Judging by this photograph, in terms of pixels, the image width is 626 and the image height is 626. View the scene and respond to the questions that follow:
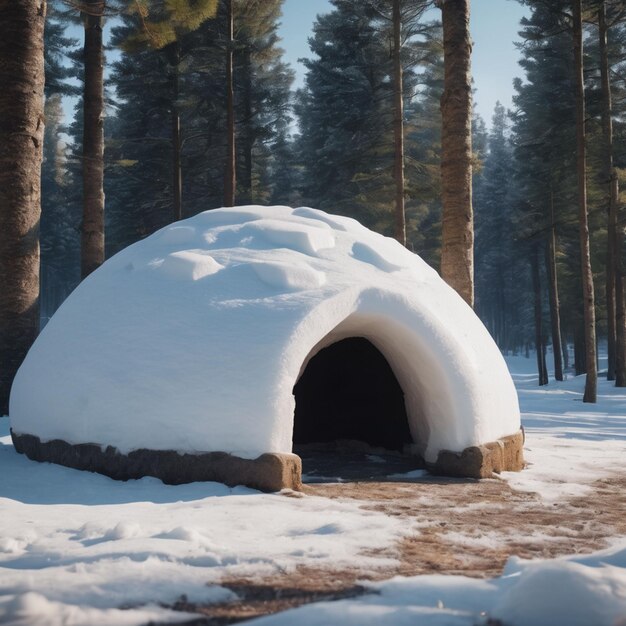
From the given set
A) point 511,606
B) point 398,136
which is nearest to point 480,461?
point 511,606

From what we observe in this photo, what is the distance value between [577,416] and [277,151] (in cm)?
1699

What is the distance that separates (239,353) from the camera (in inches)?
180

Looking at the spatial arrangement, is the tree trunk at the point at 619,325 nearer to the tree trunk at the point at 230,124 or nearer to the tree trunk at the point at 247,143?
the tree trunk at the point at 230,124

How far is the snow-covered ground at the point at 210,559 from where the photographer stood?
7.32ft

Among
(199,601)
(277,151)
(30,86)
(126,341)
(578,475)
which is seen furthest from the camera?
(277,151)

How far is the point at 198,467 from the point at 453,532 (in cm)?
177

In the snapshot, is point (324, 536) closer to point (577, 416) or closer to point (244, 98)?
point (577, 416)

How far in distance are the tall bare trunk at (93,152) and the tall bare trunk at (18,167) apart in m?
2.35

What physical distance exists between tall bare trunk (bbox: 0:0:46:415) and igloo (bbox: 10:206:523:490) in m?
2.07

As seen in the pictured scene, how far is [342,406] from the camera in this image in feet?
26.2

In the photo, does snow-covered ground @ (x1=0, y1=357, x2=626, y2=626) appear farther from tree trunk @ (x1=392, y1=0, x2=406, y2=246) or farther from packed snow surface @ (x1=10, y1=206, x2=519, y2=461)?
tree trunk @ (x1=392, y1=0, x2=406, y2=246)

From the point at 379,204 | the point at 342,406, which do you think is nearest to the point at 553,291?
the point at 379,204

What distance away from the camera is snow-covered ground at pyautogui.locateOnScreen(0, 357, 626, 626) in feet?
7.32

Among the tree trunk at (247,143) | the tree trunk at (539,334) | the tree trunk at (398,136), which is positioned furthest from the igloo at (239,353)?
the tree trunk at (539,334)
